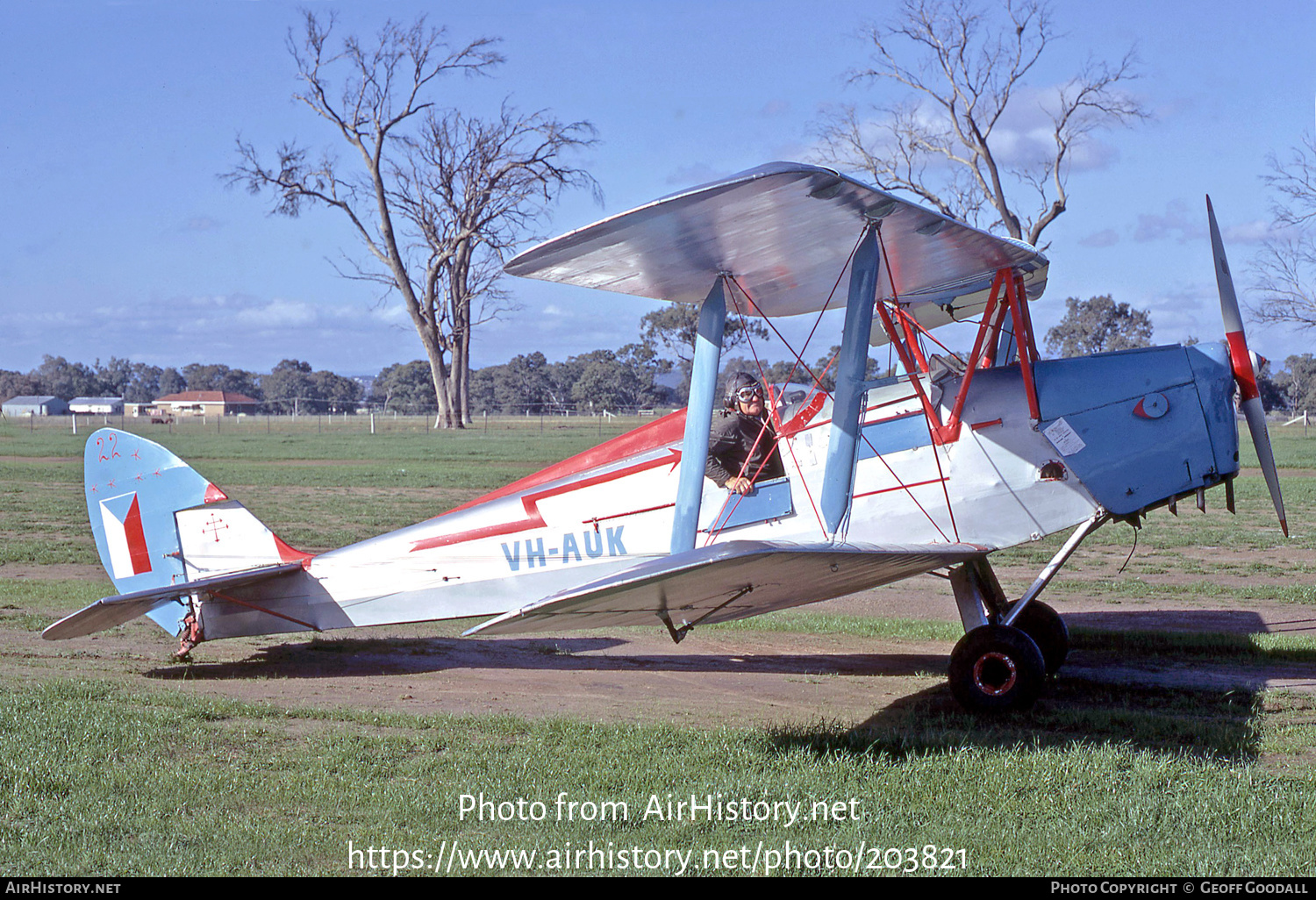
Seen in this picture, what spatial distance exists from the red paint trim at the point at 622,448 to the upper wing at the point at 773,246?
94 centimetres

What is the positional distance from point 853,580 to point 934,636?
2955 mm

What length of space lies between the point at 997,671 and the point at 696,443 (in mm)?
2290

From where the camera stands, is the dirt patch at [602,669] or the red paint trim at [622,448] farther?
the red paint trim at [622,448]

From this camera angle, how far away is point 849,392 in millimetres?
5832

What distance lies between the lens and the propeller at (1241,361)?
6.43 metres

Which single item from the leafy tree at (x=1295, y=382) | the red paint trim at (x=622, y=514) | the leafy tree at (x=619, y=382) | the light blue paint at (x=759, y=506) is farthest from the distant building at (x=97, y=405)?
the light blue paint at (x=759, y=506)

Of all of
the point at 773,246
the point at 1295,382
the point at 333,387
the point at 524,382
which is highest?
the point at 333,387

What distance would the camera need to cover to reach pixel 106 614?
692 cm

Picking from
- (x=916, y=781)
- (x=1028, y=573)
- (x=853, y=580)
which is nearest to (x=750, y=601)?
(x=853, y=580)

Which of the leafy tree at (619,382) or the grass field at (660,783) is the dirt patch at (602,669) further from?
the leafy tree at (619,382)

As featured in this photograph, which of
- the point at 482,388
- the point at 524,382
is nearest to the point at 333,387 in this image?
the point at 482,388

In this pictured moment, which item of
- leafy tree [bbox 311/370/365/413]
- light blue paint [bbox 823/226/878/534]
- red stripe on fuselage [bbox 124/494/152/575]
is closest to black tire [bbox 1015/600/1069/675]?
light blue paint [bbox 823/226/878/534]

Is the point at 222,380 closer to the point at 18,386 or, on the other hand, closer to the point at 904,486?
the point at 18,386

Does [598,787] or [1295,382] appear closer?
[598,787]
